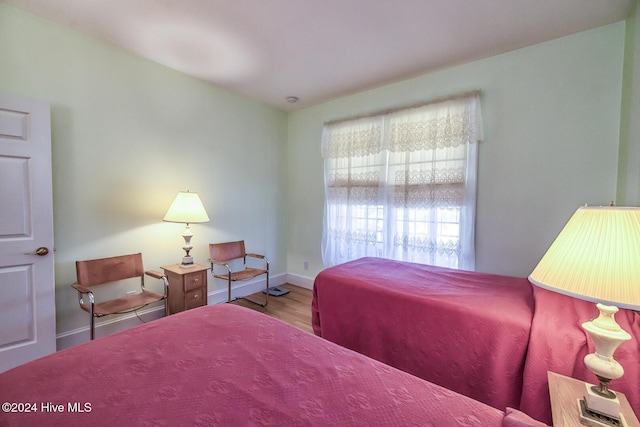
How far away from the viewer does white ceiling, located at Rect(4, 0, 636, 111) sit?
1880 mm

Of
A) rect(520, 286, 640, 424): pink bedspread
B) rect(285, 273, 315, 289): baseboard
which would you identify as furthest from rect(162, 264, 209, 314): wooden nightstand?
rect(520, 286, 640, 424): pink bedspread

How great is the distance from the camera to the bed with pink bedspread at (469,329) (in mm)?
1242

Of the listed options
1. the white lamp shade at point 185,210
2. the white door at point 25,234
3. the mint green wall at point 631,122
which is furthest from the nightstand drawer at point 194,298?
the mint green wall at point 631,122

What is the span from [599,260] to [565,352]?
0.67 meters

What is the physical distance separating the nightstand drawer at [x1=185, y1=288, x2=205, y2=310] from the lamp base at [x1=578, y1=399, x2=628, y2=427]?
275cm

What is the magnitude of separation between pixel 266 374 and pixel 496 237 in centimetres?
245

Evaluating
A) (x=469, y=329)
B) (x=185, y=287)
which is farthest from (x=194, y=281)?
(x=469, y=329)

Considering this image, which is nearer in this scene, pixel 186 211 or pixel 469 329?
pixel 469 329

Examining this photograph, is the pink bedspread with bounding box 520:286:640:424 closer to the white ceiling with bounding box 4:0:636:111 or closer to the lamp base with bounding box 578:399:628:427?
the lamp base with bounding box 578:399:628:427

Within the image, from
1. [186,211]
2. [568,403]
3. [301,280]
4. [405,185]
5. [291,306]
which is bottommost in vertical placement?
[291,306]

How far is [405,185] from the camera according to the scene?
296 centimetres

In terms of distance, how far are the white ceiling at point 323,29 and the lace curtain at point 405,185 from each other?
0.57 m

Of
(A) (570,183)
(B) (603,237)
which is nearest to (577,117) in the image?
(A) (570,183)

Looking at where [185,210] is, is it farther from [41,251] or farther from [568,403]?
[568,403]
